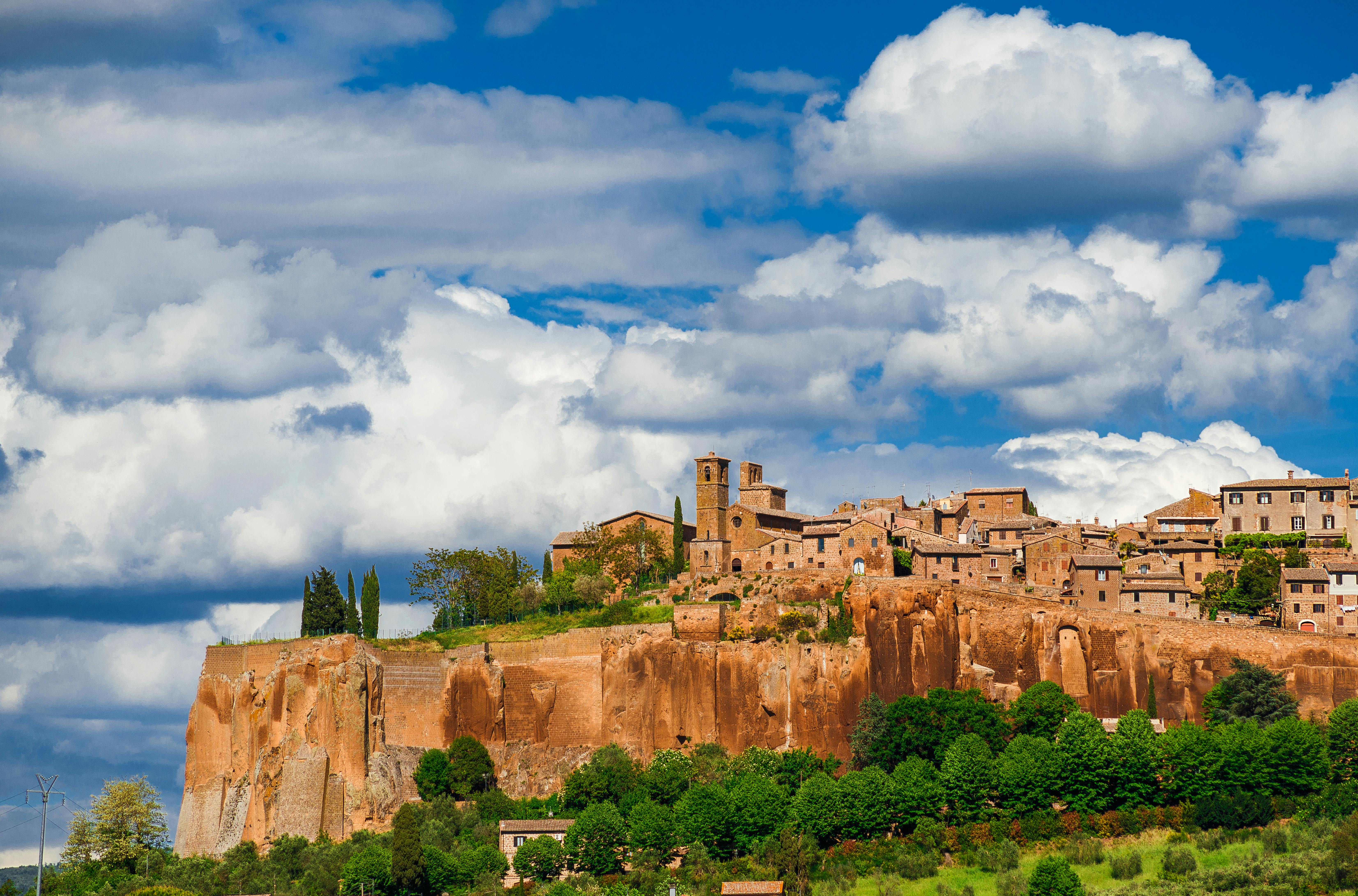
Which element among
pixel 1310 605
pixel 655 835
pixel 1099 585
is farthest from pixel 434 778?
pixel 1310 605

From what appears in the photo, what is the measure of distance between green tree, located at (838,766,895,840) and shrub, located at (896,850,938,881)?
8.17 feet

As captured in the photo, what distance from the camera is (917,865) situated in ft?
264

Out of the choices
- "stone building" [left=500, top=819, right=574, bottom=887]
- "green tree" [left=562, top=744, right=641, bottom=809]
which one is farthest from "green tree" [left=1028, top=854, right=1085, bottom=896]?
"stone building" [left=500, top=819, right=574, bottom=887]

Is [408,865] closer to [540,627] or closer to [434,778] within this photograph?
[434,778]

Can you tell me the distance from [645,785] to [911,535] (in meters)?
26.9

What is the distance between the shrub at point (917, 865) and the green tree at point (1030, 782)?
5.04m

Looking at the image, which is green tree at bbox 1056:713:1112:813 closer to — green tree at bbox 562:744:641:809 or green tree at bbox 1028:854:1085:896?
green tree at bbox 1028:854:1085:896

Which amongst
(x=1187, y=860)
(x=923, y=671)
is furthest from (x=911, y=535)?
(x=1187, y=860)

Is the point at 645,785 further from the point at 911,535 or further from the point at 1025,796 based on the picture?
the point at 911,535

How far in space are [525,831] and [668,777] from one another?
8126 millimetres

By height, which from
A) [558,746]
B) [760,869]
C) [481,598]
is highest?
[481,598]

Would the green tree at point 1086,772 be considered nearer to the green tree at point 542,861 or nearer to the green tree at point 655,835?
the green tree at point 655,835

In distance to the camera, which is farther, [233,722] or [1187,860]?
[233,722]

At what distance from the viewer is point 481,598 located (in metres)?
111
